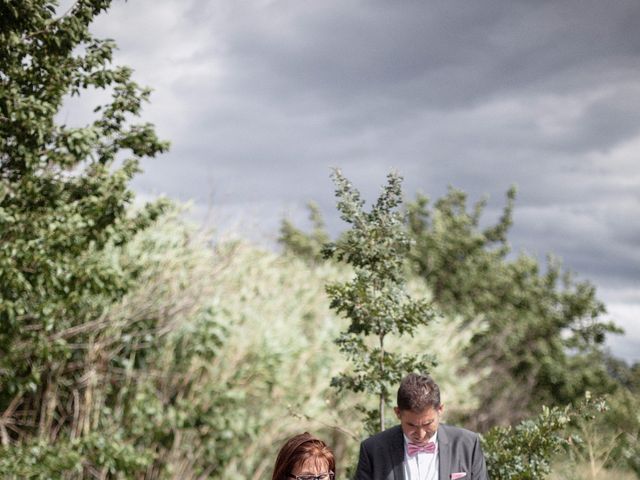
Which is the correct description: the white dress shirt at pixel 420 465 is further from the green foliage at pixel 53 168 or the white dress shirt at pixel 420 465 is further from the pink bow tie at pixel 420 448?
the green foliage at pixel 53 168

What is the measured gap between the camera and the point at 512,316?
21.6m

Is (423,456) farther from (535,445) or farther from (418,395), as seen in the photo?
(535,445)

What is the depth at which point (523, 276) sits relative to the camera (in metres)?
22.9

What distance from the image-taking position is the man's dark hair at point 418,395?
405 cm

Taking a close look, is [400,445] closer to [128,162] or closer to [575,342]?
[128,162]

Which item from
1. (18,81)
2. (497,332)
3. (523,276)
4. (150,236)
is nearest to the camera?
(18,81)

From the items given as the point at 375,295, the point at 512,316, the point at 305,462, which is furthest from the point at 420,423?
the point at 512,316

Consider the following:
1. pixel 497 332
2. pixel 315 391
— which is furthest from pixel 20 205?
pixel 497 332

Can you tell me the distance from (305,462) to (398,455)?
6.41ft

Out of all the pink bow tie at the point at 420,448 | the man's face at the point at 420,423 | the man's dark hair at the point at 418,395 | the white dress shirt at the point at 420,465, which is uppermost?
the man's dark hair at the point at 418,395

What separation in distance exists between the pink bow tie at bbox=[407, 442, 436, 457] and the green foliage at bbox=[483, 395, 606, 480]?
4.23ft

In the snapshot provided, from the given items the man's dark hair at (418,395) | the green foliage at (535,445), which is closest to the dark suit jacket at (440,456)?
the man's dark hair at (418,395)

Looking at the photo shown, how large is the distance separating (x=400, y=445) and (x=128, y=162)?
13.7ft

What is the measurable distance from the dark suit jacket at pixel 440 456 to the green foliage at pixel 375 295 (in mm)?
1327
